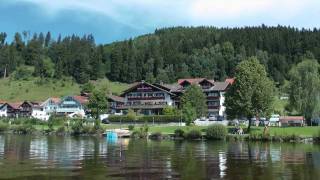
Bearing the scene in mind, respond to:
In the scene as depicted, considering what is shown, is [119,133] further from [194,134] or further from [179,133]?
[194,134]

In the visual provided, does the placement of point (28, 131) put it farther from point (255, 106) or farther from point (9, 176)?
point (9, 176)

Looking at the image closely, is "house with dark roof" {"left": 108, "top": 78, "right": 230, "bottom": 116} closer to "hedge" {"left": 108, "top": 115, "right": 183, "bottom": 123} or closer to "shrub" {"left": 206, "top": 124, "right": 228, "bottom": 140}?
"hedge" {"left": 108, "top": 115, "right": 183, "bottom": 123}

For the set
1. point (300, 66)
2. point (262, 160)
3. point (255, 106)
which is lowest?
point (262, 160)

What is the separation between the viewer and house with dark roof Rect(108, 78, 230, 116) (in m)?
158

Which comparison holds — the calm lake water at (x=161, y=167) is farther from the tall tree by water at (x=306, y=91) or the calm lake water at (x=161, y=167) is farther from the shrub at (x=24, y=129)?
the shrub at (x=24, y=129)

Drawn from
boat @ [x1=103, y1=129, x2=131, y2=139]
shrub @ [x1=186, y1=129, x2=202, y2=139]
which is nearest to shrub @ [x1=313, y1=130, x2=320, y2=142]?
shrub @ [x1=186, y1=129, x2=202, y2=139]

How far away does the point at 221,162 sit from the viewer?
167 ft

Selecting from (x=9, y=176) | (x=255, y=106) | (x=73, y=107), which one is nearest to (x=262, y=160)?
(x=9, y=176)

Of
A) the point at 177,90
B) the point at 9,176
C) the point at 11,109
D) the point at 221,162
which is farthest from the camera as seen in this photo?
the point at 11,109

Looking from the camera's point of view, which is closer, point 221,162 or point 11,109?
point 221,162

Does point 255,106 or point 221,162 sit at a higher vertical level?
point 255,106

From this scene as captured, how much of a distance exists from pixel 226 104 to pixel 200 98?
3491 centimetres

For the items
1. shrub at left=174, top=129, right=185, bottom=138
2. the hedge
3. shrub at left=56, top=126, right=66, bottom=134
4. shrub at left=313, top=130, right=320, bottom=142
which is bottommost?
shrub at left=313, top=130, right=320, bottom=142

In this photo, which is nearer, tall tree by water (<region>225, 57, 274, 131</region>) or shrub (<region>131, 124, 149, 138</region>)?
tall tree by water (<region>225, 57, 274, 131</region>)
